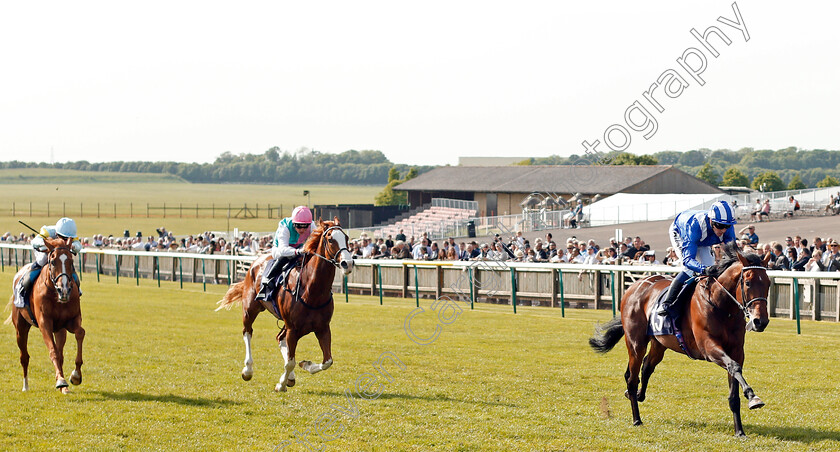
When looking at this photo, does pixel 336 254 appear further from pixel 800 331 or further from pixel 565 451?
pixel 800 331

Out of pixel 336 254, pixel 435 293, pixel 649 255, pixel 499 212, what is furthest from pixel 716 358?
pixel 499 212

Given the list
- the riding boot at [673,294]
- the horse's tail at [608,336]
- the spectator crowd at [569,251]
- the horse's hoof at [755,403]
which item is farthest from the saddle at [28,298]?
the spectator crowd at [569,251]

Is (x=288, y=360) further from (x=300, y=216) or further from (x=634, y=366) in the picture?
(x=634, y=366)

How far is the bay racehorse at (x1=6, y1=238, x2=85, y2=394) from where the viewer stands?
8820 millimetres

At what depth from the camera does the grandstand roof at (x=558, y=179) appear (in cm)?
4778

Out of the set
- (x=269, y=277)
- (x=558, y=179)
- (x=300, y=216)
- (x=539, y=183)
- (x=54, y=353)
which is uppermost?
(x=558, y=179)

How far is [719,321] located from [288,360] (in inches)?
157

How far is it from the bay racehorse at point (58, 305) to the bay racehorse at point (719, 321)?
17.3 ft

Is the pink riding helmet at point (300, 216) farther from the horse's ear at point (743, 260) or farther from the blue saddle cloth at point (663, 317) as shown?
the horse's ear at point (743, 260)

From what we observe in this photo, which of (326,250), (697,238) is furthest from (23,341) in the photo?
(697,238)

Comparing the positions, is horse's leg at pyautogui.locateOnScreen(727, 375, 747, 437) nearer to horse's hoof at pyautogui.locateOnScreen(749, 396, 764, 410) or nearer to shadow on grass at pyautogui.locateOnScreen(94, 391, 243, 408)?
horse's hoof at pyautogui.locateOnScreen(749, 396, 764, 410)

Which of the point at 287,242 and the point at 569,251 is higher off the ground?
the point at 287,242

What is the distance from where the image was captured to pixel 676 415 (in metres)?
7.61

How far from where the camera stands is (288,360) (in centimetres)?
868
